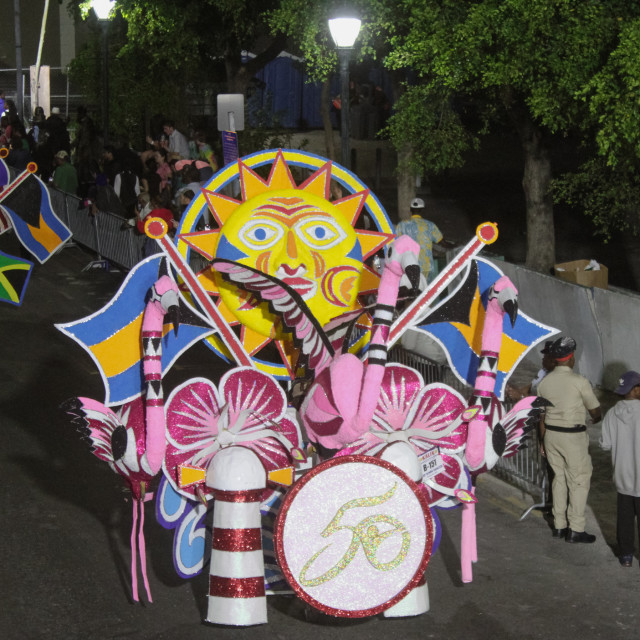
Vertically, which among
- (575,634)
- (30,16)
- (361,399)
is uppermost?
(30,16)

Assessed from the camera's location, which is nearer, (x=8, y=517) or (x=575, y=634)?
(x=575, y=634)

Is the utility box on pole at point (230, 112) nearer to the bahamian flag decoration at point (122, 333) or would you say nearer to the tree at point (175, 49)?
the tree at point (175, 49)

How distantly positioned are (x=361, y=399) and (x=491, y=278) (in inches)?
53.0

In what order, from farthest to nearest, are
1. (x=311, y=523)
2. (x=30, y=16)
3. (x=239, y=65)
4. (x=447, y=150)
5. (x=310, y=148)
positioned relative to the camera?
(x=30, y=16) → (x=310, y=148) → (x=239, y=65) → (x=447, y=150) → (x=311, y=523)

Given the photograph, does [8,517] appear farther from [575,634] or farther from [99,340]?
[575,634]

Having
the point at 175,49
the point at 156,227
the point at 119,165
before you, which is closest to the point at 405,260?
the point at 156,227

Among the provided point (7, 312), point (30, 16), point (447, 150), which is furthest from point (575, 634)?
point (30, 16)

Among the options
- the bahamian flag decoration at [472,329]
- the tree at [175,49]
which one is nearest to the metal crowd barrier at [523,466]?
the bahamian flag decoration at [472,329]

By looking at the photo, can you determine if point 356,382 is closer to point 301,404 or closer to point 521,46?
point 301,404

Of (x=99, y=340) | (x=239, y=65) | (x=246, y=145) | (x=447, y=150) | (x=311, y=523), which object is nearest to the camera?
(x=311, y=523)

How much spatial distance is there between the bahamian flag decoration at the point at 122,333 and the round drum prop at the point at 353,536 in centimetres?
134

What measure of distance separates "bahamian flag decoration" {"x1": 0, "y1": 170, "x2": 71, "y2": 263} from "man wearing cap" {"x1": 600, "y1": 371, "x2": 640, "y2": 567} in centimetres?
601

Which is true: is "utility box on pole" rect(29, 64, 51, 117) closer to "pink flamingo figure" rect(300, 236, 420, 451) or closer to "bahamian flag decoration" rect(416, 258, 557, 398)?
"bahamian flag decoration" rect(416, 258, 557, 398)

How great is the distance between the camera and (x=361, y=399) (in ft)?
22.6
